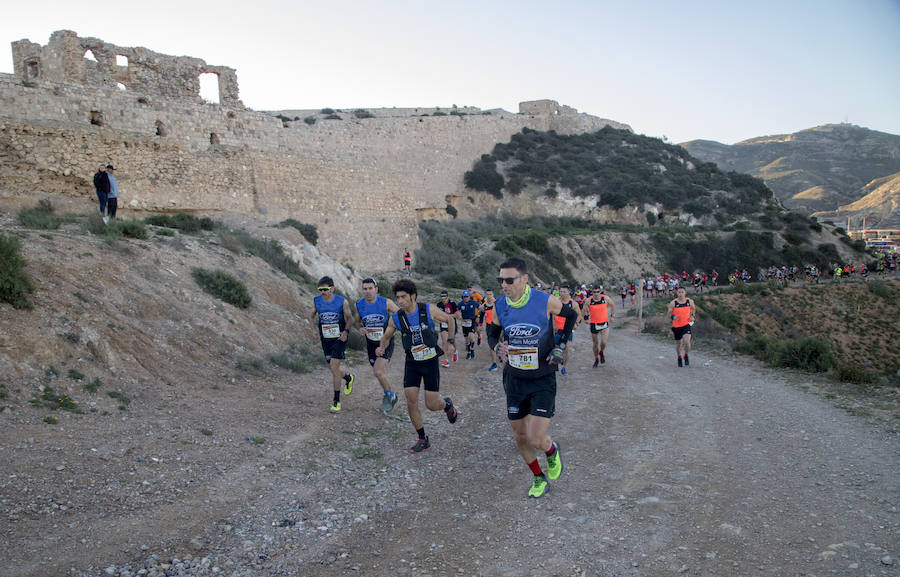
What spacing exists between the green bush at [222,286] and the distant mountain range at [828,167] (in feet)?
288

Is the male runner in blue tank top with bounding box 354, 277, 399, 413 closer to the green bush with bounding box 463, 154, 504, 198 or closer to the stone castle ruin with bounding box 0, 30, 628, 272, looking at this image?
the stone castle ruin with bounding box 0, 30, 628, 272

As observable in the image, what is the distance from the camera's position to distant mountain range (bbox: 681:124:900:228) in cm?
9594

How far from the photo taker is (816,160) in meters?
130

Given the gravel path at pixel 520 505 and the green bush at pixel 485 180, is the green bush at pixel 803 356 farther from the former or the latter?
the green bush at pixel 485 180

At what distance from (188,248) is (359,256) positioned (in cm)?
1189

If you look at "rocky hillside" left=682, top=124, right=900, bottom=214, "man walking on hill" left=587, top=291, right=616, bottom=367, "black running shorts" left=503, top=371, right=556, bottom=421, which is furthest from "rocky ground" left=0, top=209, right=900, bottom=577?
"rocky hillside" left=682, top=124, right=900, bottom=214

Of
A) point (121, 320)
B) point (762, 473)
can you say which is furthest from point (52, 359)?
point (762, 473)

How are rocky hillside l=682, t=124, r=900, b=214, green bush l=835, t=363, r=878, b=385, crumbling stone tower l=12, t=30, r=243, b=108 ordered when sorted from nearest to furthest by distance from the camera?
green bush l=835, t=363, r=878, b=385
crumbling stone tower l=12, t=30, r=243, b=108
rocky hillside l=682, t=124, r=900, b=214

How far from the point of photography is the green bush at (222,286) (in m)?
11.9

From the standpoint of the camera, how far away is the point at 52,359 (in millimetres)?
7023

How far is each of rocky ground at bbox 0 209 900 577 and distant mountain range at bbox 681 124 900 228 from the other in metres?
88.3

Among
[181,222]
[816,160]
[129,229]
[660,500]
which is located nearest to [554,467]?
[660,500]

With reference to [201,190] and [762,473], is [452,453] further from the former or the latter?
[201,190]

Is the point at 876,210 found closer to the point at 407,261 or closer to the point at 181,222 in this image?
the point at 407,261
